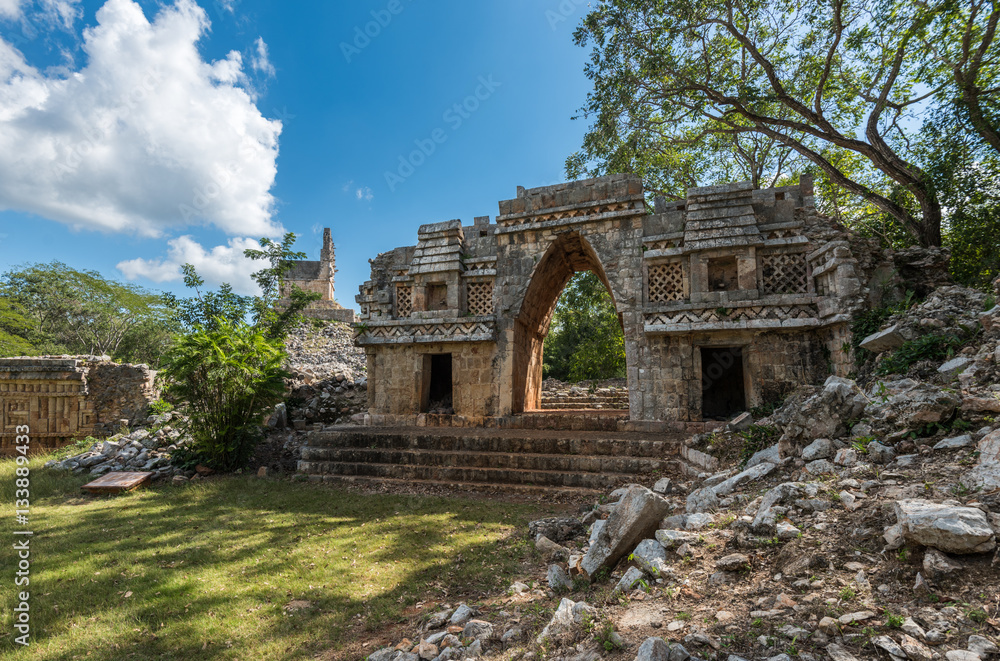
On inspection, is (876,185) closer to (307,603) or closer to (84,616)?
(307,603)

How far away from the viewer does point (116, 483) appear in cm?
712

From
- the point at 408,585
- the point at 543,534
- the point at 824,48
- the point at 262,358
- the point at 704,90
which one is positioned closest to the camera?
the point at 408,585

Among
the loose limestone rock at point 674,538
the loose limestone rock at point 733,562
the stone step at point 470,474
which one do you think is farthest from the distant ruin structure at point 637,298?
the loose limestone rock at point 733,562

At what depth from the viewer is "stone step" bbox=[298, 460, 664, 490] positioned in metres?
6.39

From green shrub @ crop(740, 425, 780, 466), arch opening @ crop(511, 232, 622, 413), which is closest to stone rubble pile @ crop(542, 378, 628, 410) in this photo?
arch opening @ crop(511, 232, 622, 413)

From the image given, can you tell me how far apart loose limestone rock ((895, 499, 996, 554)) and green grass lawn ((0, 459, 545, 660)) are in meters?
2.79

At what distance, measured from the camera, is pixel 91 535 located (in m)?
5.04

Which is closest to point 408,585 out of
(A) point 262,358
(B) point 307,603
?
(B) point 307,603

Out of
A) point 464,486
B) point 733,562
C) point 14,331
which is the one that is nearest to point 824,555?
point 733,562

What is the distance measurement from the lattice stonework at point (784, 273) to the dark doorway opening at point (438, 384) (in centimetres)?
707

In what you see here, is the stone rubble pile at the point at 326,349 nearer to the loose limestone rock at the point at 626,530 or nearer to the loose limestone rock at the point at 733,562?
the loose limestone rock at the point at 626,530

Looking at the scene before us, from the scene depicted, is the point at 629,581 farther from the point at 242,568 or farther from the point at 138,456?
the point at 138,456

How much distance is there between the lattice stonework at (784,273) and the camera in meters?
8.10

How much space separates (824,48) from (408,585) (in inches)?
536
